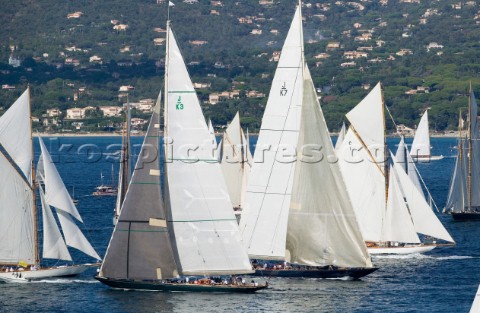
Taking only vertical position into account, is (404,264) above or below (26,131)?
below

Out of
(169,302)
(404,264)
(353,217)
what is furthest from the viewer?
(404,264)

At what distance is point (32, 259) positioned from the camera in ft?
204

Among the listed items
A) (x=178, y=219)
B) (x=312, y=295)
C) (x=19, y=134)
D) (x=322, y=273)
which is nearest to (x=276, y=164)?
(x=322, y=273)

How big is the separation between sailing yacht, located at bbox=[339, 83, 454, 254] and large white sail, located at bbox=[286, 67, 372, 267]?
34.2 feet

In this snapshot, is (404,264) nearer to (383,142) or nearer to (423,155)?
(383,142)

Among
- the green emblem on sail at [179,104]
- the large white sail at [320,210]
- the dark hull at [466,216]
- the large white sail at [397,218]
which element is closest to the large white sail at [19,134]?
the green emblem on sail at [179,104]

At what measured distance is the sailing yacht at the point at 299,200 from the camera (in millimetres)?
59906

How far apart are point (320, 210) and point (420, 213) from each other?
502 inches

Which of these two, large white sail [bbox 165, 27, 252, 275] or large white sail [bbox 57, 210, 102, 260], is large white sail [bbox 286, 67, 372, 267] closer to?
large white sail [bbox 165, 27, 252, 275]

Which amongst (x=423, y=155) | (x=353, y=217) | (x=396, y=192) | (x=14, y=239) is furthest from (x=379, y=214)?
(x=423, y=155)

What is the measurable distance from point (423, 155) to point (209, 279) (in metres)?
127

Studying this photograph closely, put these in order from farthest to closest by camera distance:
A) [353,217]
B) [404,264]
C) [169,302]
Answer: [404,264] → [353,217] → [169,302]

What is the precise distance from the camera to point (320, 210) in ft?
199

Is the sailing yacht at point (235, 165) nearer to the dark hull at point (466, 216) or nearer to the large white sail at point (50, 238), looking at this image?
the dark hull at point (466, 216)
